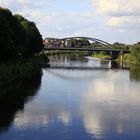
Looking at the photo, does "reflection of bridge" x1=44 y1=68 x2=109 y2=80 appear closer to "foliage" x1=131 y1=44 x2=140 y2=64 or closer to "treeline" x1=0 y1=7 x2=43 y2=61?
"treeline" x1=0 y1=7 x2=43 y2=61

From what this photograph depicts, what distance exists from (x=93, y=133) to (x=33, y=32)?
228 feet

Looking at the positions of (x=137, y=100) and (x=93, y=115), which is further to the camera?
(x=137, y=100)

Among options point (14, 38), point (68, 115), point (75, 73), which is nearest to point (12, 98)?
point (68, 115)

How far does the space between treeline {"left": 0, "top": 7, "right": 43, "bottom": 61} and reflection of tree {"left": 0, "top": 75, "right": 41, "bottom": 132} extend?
17.8ft

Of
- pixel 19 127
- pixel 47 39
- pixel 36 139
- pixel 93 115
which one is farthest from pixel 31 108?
pixel 47 39

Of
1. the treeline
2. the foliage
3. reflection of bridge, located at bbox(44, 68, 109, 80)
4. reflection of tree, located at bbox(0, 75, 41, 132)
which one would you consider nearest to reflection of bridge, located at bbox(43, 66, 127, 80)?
reflection of bridge, located at bbox(44, 68, 109, 80)

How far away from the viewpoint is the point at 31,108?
32.2m

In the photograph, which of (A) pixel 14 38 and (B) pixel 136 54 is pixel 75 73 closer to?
(A) pixel 14 38

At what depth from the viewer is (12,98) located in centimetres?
3722

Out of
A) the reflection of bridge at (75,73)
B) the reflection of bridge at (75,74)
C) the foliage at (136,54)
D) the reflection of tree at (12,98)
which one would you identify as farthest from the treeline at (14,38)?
the foliage at (136,54)

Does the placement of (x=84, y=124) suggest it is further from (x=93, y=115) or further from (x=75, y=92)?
(x=75, y=92)

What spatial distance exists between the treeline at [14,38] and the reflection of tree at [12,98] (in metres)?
5.43

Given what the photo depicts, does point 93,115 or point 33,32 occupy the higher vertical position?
point 33,32

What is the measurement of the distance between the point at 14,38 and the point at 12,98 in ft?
91.3
